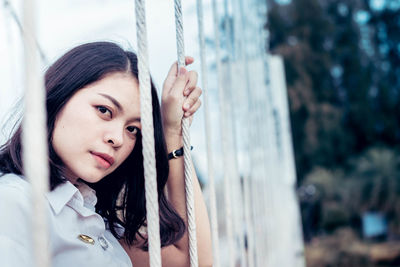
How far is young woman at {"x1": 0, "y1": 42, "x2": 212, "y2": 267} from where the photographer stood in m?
0.63

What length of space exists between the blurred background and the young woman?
8063 mm

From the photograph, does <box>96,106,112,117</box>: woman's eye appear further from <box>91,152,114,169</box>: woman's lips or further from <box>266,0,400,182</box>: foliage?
<box>266,0,400,182</box>: foliage

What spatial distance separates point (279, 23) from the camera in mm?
11281

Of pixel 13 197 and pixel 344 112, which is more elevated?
pixel 13 197

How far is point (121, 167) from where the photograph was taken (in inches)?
38.2

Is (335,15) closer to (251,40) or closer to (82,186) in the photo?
(251,40)

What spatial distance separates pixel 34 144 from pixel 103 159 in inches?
17.1

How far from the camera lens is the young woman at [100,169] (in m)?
0.63

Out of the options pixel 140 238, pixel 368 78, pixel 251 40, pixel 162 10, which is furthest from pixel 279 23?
pixel 140 238

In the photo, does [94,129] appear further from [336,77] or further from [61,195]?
[336,77]

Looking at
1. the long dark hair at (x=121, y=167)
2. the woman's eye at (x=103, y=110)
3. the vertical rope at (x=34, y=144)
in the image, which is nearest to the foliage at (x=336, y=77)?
the long dark hair at (x=121, y=167)

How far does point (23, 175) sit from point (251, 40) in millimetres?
1955

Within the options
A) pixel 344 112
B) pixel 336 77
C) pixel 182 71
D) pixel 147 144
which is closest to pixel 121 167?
pixel 182 71

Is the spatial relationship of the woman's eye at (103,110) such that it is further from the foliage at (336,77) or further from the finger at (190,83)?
the foliage at (336,77)
